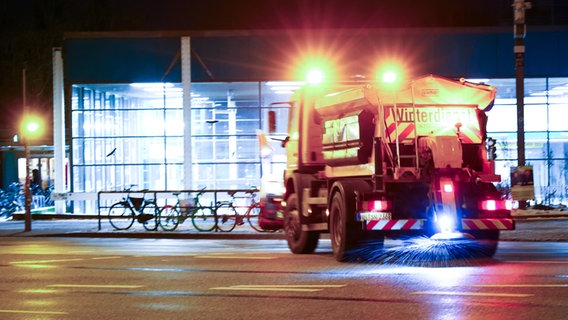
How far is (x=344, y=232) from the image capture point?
55.2 feet

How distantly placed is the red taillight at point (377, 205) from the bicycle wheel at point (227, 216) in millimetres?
12471

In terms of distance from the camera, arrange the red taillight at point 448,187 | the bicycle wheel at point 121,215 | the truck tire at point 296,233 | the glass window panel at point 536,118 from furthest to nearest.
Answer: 1. the glass window panel at point 536,118
2. the bicycle wheel at point 121,215
3. the truck tire at point 296,233
4. the red taillight at point 448,187

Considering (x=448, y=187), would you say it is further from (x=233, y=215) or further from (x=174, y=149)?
(x=174, y=149)

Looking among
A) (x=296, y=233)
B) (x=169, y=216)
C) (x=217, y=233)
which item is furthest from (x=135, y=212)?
(x=296, y=233)

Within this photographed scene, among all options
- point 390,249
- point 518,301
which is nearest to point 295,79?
point 390,249

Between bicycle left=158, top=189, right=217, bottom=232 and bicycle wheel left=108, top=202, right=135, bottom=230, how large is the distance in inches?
47.1

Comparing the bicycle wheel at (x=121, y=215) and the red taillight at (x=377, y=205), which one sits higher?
the red taillight at (x=377, y=205)

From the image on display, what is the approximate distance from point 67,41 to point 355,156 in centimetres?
2670

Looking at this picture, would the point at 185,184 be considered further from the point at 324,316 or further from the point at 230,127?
the point at 324,316

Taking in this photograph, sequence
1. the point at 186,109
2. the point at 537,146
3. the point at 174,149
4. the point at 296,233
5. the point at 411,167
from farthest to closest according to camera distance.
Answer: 1. the point at 174,149
2. the point at 537,146
3. the point at 186,109
4. the point at 296,233
5. the point at 411,167

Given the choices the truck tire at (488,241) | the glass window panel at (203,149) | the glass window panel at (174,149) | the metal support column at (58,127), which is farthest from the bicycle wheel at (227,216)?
the metal support column at (58,127)

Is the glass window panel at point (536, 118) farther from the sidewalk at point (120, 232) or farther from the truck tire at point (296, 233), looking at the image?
the truck tire at point (296, 233)

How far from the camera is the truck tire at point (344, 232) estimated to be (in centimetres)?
1678

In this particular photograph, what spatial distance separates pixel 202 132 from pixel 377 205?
2642 centimetres
